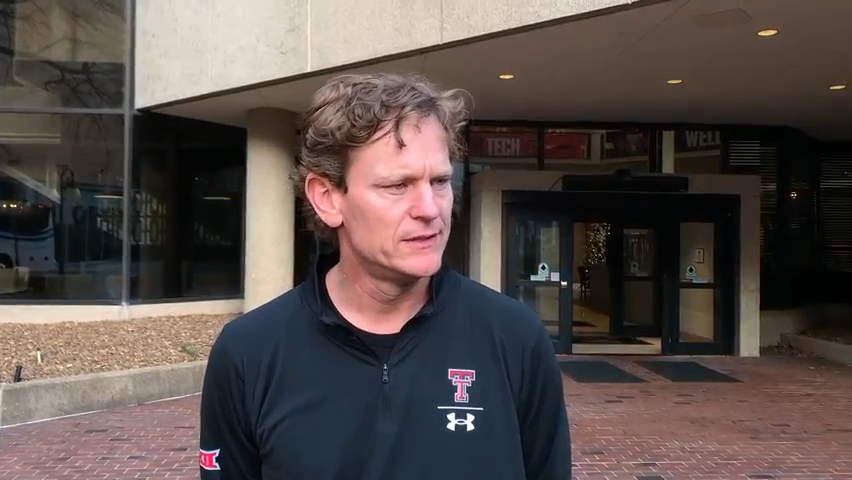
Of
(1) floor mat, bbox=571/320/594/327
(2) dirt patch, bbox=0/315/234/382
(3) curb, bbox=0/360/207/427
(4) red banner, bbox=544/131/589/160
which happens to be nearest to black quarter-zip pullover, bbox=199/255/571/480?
(3) curb, bbox=0/360/207/427

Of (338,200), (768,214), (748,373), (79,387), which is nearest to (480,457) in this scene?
(338,200)

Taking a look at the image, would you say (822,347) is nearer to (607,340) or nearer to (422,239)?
(607,340)

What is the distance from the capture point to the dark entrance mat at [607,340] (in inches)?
520

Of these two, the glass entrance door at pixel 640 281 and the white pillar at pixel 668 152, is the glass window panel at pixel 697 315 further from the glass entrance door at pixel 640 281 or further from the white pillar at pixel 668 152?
the white pillar at pixel 668 152

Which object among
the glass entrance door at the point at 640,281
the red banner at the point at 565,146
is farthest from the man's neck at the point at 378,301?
the glass entrance door at the point at 640,281

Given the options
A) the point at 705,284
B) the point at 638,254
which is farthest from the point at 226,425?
the point at 705,284

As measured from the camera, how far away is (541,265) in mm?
12445

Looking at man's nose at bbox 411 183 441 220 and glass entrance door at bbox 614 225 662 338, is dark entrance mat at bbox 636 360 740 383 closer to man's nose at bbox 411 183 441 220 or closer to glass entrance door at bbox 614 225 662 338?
glass entrance door at bbox 614 225 662 338

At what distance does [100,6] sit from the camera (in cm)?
1279

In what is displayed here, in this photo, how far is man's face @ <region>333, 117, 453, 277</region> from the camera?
67.1 inches

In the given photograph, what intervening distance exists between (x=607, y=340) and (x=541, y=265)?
1.98 m

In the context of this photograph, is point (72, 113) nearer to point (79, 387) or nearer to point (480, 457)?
point (79, 387)

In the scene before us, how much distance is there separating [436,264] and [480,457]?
42 cm

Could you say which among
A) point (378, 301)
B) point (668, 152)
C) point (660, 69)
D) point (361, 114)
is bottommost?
point (378, 301)
